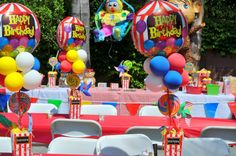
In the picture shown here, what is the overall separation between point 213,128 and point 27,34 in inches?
67.9

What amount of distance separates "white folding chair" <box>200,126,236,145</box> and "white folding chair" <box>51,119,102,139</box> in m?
0.90

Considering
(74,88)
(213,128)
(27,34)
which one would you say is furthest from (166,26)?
Result: (74,88)

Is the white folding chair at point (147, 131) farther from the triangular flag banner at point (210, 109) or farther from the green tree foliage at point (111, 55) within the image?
the green tree foliage at point (111, 55)

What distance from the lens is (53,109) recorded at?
4500 mm

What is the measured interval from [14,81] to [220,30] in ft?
26.6

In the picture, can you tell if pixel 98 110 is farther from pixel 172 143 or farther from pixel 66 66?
pixel 172 143

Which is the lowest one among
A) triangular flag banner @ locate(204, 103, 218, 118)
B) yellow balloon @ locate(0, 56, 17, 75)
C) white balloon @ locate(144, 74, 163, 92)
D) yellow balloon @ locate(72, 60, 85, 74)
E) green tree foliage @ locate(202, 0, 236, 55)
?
triangular flag banner @ locate(204, 103, 218, 118)

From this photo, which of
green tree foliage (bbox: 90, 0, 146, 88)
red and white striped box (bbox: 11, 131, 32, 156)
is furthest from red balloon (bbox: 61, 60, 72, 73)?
green tree foliage (bbox: 90, 0, 146, 88)

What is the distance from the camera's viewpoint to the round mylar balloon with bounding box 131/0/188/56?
2.62 metres

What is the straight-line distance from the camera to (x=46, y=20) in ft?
30.8

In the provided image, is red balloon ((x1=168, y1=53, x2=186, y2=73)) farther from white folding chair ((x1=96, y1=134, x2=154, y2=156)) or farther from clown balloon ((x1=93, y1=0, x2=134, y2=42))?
clown balloon ((x1=93, y1=0, x2=134, y2=42))

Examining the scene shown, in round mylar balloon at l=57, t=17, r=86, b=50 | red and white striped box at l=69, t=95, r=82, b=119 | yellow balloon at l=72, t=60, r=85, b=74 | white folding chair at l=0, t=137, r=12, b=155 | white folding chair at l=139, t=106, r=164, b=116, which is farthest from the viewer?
round mylar balloon at l=57, t=17, r=86, b=50

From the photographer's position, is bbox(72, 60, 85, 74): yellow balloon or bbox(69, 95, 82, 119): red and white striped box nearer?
bbox(69, 95, 82, 119): red and white striped box

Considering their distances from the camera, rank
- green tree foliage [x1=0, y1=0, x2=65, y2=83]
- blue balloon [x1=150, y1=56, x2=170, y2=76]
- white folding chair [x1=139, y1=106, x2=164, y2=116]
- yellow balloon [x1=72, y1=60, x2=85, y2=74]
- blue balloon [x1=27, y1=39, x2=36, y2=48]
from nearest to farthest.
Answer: blue balloon [x1=150, y1=56, x2=170, y2=76] → blue balloon [x1=27, y1=39, x2=36, y2=48] → yellow balloon [x1=72, y1=60, x2=85, y2=74] → white folding chair [x1=139, y1=106, x2=164, y2=116] → green tree foliage [x1=0, y1=0, x2=65, y2=83]
